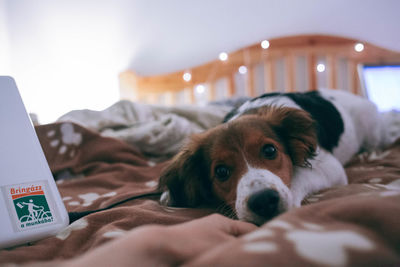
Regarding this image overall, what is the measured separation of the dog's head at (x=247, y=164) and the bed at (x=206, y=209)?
10 centimetres

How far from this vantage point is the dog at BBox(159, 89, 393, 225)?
0.80 m

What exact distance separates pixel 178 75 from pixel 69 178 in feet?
7.14

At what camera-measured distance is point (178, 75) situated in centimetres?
342

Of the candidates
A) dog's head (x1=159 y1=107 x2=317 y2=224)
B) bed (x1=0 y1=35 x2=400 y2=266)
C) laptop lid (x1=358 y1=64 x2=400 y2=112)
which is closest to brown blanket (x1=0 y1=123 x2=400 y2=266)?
bed (x1=0 y1=35 x2=400 y2=266)

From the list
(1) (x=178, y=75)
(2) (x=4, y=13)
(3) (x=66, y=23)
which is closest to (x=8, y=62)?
(2) (x=4, y=13)

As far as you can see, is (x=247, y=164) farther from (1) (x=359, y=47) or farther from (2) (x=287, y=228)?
(1) (x=359, y=47)

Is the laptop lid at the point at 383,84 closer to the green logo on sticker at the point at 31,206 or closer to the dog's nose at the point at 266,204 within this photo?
the dog's nose at the point at 266,204

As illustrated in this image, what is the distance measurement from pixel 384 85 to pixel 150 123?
2.41 meters

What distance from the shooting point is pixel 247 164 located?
0.93 m

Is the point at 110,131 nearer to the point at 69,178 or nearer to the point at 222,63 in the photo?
the point at 69,178

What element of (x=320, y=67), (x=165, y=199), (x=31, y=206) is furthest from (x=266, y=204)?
(x=320, y=67)

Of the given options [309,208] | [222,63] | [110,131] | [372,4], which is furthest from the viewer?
[222,63]

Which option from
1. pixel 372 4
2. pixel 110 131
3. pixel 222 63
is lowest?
pixel 110 131

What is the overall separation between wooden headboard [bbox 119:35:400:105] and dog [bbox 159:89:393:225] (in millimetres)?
1847
